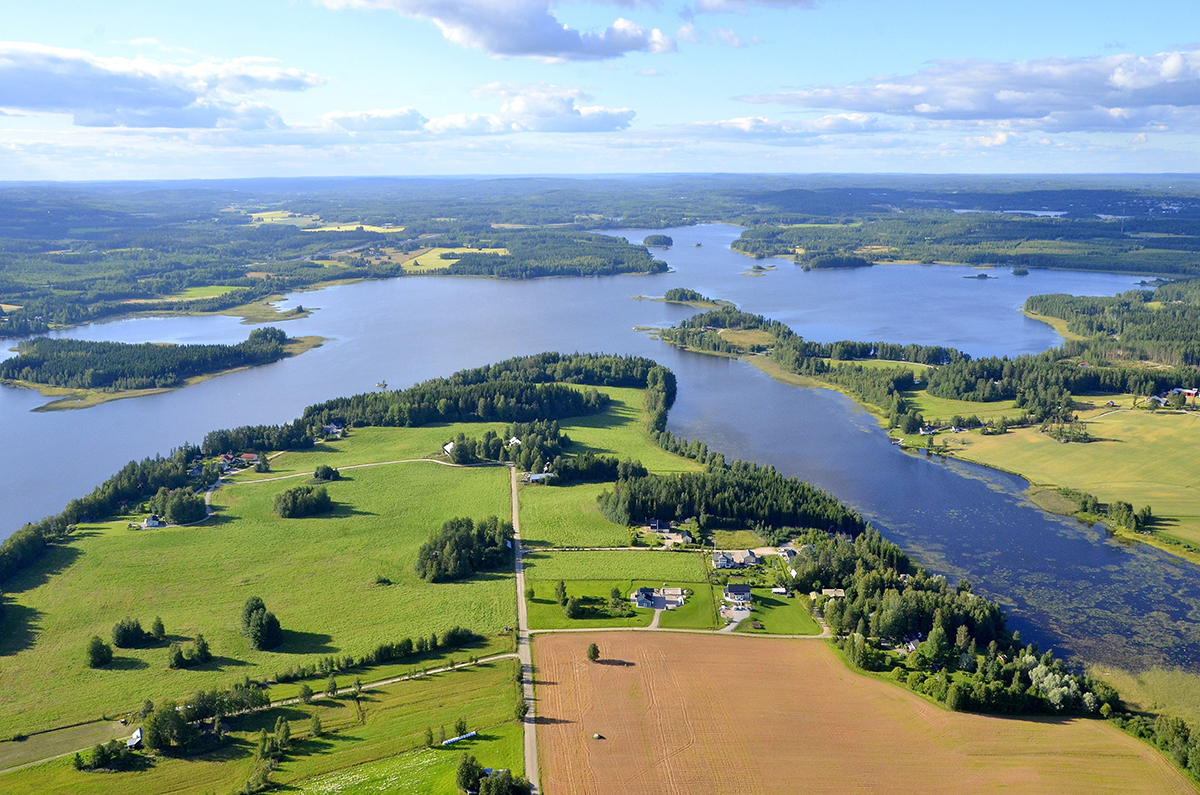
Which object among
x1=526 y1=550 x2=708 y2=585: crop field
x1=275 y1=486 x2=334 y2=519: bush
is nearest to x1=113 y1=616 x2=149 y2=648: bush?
x1=275 y1=486 x2=334 y2=519: bush

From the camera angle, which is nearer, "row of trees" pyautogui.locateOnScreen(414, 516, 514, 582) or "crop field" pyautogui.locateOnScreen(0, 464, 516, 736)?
"crop field" pyautogui.locateOnScreen(0, 464, 516, 736)

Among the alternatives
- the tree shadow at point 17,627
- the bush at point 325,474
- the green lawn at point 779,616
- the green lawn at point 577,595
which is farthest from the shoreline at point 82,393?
the green lawn at point 779,616

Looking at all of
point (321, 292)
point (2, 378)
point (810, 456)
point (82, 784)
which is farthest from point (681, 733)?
point (321, 292)

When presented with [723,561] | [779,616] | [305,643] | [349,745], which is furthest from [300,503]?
[779,616]

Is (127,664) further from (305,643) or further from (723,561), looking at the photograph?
(723,561)

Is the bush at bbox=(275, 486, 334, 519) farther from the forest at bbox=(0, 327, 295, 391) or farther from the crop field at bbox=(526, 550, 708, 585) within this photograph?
the forest at bbox=(0, 327, 295, 391)

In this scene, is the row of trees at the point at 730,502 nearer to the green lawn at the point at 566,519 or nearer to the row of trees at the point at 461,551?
the green lawn at the point at 566,519
